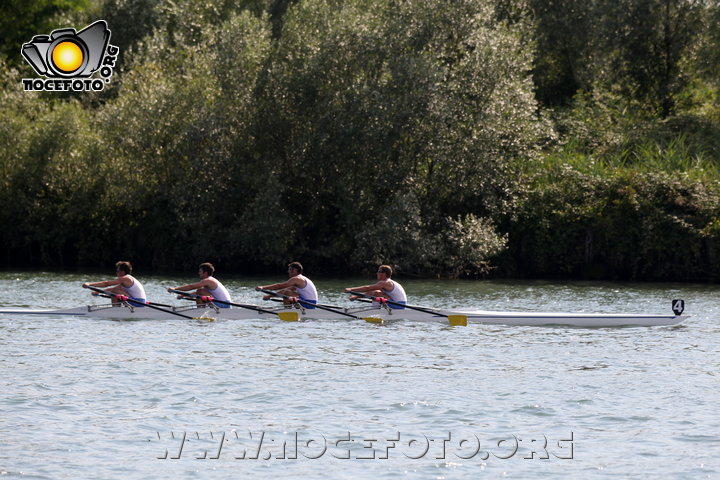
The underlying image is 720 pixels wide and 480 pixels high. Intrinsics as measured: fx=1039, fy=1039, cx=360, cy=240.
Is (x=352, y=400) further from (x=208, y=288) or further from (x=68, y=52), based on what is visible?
(x=68, y=52)

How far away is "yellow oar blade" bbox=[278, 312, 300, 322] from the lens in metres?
24.3

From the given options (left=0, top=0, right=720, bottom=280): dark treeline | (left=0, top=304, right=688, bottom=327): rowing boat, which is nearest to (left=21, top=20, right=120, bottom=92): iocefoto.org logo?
(left=0, top=0, right=720, bottom=280): dark treeline

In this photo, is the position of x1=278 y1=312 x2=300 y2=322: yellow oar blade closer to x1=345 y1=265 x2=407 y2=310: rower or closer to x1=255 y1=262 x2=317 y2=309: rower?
x1=255 y1=262 x2=317 y2=309: rower

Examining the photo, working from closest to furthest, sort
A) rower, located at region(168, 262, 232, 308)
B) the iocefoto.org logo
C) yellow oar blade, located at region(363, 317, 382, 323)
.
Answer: yellow oar blade, located at region(363, 317, 382, 323), rower, located at region(168, 262, 232, 308), the iocefoto.org logo

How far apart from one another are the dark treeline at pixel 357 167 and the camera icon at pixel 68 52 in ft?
6.39

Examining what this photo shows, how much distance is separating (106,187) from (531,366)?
28516 mm

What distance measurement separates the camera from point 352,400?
51.6 feet

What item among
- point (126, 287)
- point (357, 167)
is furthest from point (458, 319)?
point (357, 167)

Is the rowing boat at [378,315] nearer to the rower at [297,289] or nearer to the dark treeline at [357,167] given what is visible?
the rower at [297,289]

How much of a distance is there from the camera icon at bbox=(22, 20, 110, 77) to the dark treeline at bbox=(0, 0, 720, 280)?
6.39 ft

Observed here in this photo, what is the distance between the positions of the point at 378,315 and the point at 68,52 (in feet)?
69.1

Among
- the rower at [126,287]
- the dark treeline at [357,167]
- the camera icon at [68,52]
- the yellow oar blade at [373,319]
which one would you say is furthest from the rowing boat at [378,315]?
the camera icon at [68,52]

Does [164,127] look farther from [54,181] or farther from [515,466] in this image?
[515,466]

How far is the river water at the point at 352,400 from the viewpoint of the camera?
12.3m
